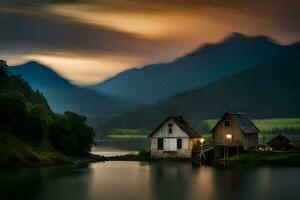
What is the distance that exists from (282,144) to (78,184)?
56.9m

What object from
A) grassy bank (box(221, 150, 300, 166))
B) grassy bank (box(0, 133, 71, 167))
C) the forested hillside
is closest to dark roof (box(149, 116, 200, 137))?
grassy bank (box(221, 150, 300, 166))

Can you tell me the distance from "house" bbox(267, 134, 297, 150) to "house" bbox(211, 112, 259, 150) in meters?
6.22

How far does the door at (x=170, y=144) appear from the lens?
11125 centimetres

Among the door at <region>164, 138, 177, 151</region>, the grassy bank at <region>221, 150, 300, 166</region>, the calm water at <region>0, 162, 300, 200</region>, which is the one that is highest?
the door at <region>164, 138, 177, 151</region>

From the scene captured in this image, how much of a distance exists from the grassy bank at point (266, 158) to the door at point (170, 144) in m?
9.65

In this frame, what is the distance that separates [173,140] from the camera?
4387 inches

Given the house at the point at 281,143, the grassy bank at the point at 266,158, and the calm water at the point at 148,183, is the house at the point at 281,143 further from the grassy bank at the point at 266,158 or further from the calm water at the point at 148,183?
the calm water at the point at 148,183

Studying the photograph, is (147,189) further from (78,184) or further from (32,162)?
(32,162)

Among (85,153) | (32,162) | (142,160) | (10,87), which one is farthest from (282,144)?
(10,87)

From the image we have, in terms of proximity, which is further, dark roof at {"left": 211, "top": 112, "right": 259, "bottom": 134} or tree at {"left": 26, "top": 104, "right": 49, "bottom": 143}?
dark roof at {"left": 211, "top": 112, "right": 259, "bottom": 134}

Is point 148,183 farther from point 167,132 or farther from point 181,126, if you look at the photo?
point 181,126

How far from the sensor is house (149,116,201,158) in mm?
110688

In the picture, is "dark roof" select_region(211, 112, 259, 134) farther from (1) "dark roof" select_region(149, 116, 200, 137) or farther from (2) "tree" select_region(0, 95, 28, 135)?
(2) "tree" select_region(0, 95, 28, 135)

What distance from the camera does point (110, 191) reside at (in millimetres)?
63875
